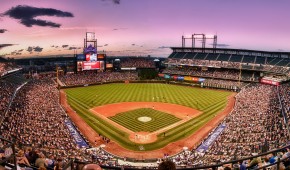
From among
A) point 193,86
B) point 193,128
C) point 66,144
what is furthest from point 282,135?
point 193,86

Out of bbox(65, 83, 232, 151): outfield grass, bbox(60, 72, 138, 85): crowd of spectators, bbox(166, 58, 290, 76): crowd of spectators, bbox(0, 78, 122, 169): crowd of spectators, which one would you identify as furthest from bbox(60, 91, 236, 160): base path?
bbox(60, 72, 138, 85): crowd of spectators

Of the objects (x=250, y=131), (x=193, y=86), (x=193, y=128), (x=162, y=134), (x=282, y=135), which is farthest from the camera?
(x=193, y=86)

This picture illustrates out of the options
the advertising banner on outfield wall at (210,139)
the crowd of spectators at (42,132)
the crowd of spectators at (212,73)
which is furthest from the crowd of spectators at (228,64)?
the crowd of spectators at (42,132)

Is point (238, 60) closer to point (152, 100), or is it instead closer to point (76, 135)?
point (152, 100)

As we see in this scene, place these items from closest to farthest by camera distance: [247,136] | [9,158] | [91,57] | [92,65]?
1. [9,158]
2. [247,136]
3. [91,57]
4. [92,65]

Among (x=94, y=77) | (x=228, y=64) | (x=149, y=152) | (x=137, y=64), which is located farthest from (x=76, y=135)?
(x=137, y=64)

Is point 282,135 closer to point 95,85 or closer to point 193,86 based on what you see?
point 193,86
